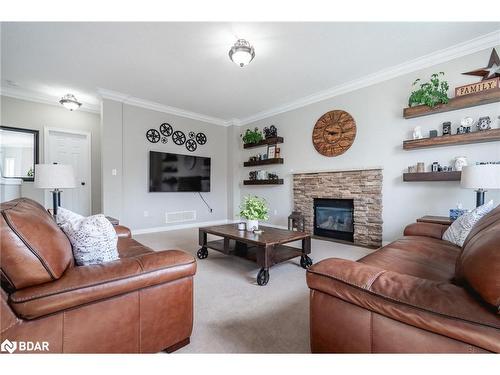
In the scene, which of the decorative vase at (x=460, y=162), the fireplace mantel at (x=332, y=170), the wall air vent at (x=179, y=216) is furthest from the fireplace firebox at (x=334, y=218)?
Answer: the wall air vent at (x=179, y=216)

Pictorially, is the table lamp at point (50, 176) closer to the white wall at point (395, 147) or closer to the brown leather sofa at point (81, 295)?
the brown leather sofa at point (81, 295)

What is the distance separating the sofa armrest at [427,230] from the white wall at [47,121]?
5536mm

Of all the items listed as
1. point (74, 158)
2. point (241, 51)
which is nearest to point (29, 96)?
point (74, 158)

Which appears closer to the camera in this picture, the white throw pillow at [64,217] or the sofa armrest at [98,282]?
the sofa armrest at [98,282]

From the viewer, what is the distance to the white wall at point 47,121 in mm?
4086

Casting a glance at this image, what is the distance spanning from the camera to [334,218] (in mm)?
4152

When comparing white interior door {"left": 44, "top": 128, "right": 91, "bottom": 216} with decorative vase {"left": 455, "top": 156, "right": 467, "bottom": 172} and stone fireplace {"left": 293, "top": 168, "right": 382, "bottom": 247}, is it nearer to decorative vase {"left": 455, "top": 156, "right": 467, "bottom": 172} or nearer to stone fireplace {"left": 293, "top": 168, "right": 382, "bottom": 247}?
stone fireplace {"left": 293, "top": 168, "right": 382, "bottom": 247}

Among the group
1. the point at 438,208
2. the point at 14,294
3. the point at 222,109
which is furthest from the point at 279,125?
the point at 14,294

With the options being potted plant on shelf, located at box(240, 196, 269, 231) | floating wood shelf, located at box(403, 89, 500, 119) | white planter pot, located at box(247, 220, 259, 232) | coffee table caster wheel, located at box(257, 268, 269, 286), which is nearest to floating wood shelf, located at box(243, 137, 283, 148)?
floating wood shelf, located at box(403, 89, 500, 119)

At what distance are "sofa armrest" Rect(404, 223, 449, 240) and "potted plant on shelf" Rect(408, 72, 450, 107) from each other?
1.68 m

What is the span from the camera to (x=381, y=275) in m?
0.97

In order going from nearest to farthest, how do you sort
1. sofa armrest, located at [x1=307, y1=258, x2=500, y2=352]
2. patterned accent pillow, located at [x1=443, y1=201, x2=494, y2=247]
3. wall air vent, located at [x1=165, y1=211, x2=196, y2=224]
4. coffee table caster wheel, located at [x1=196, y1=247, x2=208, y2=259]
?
sofa armrest, located at [x1=307, y1=258, x2=500, y2=352], patterned accent pillow, located at [x1=443, y1=201, x2=494, y2=247], coffee table caster wheel, located at [x1=196, y1=247, x2=208, y2=259], wall air vent, located at [x1=165, y1=211, x2=196, y2=224]

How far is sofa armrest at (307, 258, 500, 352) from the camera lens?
71 centimetres
